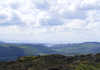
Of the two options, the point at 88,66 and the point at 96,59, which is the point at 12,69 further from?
the point at 96,59

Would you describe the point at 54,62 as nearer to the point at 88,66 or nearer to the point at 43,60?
the point at 43,60

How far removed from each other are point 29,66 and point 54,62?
25.8m

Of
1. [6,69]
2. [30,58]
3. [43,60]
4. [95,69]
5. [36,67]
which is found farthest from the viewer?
[30,58]

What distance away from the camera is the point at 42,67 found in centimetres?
10875

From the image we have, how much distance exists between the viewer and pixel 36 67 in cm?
10575

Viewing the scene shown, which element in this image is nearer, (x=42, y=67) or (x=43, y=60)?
(x=42, y=67)

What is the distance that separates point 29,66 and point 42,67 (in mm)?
8323

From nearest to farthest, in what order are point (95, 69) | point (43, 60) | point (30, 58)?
point (95, 69)
point (43, 60)
point (30, 58)

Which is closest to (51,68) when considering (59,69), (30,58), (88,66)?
(59,69)

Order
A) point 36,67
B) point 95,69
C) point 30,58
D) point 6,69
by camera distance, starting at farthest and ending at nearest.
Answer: point 30,58
point 6,69
point 36,67
point 95,69

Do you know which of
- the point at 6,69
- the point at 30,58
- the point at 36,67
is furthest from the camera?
the point at 30,58

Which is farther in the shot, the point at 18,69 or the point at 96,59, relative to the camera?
the point at 96,59

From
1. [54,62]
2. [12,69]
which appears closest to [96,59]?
[54,62]

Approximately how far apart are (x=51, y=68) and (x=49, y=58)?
26.9m
